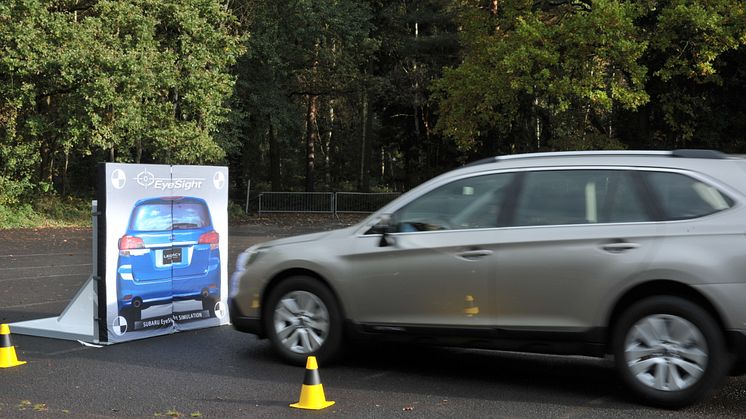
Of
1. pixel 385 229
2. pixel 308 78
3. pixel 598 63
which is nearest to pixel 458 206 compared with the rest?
pixel 385 229

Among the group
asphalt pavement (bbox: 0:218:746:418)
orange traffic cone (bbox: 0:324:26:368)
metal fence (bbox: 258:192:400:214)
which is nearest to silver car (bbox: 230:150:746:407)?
asphalt pavement (bbox: 0:218:746:418)

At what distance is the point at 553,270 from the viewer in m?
5.99

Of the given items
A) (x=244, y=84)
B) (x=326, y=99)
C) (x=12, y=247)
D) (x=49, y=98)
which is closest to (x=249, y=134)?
(x=244, y=84)

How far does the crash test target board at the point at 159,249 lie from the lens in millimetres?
8031

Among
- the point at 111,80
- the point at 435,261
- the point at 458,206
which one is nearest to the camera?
the point at 435,261

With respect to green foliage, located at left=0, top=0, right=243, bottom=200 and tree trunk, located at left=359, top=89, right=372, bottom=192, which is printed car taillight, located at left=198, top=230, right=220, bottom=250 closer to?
green foliage, located at left=0, top=0, right=243, bottom=200

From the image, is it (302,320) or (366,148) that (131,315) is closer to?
(302,320)

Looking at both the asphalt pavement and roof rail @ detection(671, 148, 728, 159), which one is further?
roof rail @ detection(671, 148, 728, 159)

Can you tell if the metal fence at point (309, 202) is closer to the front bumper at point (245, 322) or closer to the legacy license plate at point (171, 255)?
the legacy license plate at point (171, 255)

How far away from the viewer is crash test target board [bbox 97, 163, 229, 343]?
803 cm

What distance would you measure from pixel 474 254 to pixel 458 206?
0.49 metres

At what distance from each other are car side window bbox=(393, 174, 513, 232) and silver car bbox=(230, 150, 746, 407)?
1cm

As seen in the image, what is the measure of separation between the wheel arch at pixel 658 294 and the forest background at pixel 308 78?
2021cm

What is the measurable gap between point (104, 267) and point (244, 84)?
1147 inches
